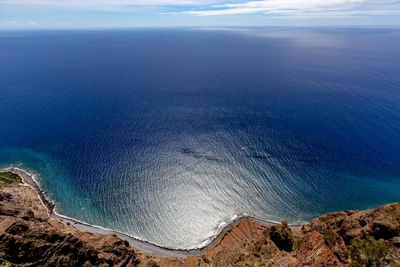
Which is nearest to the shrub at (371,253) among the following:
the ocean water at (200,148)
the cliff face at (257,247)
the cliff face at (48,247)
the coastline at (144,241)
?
the cliff face at (257,247)

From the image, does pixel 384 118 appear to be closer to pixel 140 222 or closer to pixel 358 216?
pixel 358 216

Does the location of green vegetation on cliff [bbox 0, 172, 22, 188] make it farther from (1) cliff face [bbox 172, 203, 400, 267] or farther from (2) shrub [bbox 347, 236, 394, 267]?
(2) shrub [bbox 347, 236, 394, 267]

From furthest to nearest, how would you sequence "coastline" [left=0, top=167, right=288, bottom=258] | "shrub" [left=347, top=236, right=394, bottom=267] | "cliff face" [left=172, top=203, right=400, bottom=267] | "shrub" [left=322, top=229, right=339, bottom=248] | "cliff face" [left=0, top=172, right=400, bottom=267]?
"coastline" [left=0, top=167, right=288, bottom=258] → "shrub" [left=322, top=229, right=339, bottom=248] → "cliff face" [left=172, top=203, right=400, bottom=267] → "shrub" [left=347, top=236, right=394, bottom=267] → "cliff face" [left=0, top=172, right=400, bottom=267]

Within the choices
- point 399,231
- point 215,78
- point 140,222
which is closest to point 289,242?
point 399,231

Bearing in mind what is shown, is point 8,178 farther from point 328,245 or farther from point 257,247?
point 328,245

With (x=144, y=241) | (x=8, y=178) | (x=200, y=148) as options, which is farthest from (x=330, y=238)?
(x=8, y=178)

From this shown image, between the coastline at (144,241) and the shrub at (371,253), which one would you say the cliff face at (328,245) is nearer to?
the shrub at (371,253)

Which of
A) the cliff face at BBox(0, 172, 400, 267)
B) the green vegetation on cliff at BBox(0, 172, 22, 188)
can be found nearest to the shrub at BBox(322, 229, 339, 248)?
the cliff face at BBox(0, 172, 400, 267)
